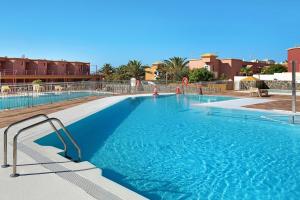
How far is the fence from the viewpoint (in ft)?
46.0

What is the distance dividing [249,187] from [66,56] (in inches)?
1873

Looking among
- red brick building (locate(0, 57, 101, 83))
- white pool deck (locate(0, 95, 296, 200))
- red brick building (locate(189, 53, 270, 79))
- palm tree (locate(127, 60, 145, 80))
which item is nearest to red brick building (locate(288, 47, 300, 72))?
red brick building (locate(189, 53, 270, 79))

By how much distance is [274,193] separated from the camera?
16.0ft

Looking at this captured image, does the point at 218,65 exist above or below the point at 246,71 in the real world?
above

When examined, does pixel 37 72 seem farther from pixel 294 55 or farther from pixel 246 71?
pixel 294 55

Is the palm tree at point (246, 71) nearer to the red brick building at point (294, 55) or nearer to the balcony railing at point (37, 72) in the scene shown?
the red brick building at point (294, 55)

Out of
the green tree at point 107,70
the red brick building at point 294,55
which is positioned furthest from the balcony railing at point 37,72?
the red brick building at point 294,55

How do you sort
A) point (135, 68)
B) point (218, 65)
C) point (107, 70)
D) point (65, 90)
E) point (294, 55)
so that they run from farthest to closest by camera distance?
point (107, 70) → point (135, 68) → point (218, 65) → point (294, 55) → point (65, 90)

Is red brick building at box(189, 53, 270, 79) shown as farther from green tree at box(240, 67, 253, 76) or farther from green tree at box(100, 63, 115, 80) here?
green tree at box(100, 63, 115, 80)

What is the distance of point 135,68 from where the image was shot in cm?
4409

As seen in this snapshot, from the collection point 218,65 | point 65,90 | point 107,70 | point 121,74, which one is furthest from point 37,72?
point 65,90

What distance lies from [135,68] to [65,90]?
27.4 metres

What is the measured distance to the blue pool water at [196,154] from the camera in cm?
512

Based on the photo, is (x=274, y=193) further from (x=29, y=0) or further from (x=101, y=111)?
(x=29, y=0)
